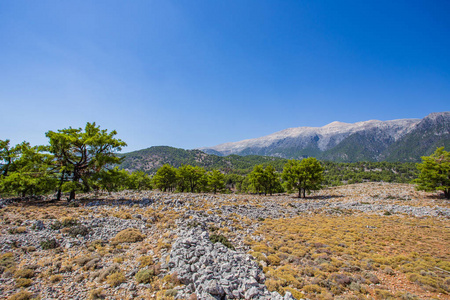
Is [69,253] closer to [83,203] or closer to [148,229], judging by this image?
[148,229]

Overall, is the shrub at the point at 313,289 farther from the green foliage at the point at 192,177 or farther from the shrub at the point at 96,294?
the green foliage at the point at 192,177

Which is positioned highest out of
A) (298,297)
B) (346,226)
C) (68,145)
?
(68,145)

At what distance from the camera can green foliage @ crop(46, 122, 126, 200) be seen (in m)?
24.7

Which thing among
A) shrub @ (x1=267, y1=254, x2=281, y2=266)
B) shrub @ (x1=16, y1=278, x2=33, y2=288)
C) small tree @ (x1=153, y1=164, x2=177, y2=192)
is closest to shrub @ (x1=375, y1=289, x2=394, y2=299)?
shrub @ (x1=267, y1=254, x2=281, y2=266)

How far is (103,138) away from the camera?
25.2 m

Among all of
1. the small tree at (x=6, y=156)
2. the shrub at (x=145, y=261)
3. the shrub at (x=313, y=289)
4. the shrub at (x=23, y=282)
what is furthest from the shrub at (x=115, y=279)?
the small tree at (x=6, y=156)

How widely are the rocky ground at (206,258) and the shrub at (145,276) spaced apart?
5 centimetres

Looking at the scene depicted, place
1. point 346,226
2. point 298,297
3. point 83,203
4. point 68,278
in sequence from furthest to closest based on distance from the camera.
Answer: point 83,203 < point 346,226 < point 68,278 < point 298,297

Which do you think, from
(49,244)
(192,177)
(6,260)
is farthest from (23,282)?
(192,177)

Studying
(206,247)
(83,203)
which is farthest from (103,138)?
(206,247)

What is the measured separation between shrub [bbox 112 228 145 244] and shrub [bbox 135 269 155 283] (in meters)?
5.50

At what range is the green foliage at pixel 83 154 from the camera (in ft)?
81.0

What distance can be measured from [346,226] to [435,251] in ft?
24.9

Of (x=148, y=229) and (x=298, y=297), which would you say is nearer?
(x=298, y=297)
